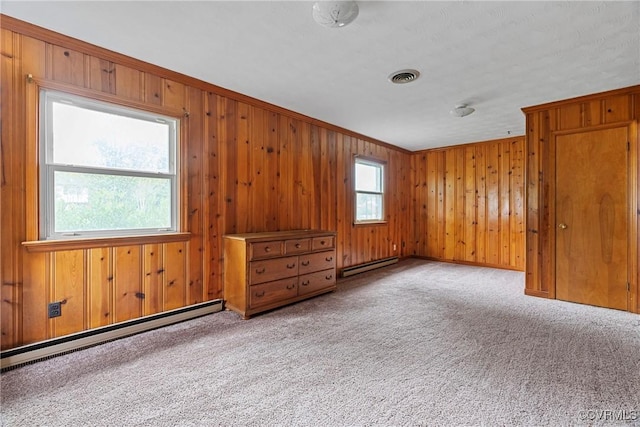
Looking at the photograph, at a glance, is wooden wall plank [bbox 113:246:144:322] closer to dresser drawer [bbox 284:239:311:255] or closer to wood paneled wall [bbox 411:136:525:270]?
dresser drawer [bbox 284:239:311:255]

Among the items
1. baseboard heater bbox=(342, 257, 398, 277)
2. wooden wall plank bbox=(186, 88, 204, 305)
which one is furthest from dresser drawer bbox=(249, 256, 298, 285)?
baseboard heater bbox=(342, 257, 398, 277)

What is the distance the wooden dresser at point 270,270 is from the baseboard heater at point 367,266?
1081 mm

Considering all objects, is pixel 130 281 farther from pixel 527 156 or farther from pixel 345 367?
pixel 527 156

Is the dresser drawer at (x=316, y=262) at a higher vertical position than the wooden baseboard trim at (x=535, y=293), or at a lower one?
higher

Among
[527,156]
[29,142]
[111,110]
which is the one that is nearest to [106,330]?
[29,142]

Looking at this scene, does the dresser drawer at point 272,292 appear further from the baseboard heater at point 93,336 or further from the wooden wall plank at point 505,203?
the wooden wall plank at point 505,203

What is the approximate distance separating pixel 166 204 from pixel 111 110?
2.94ft

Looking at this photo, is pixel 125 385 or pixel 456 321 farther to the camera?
pixel 456 321

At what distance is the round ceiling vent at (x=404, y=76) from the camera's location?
8.84 feet

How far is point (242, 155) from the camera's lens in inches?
131

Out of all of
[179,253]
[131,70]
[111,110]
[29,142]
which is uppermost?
[131,70]

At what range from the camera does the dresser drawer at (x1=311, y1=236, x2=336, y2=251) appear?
3530 mm

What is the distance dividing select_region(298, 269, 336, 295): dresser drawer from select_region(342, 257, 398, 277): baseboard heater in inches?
33.3

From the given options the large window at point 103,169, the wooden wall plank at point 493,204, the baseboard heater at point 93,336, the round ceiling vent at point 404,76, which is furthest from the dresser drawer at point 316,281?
the wooden wall plank at point 493,204
